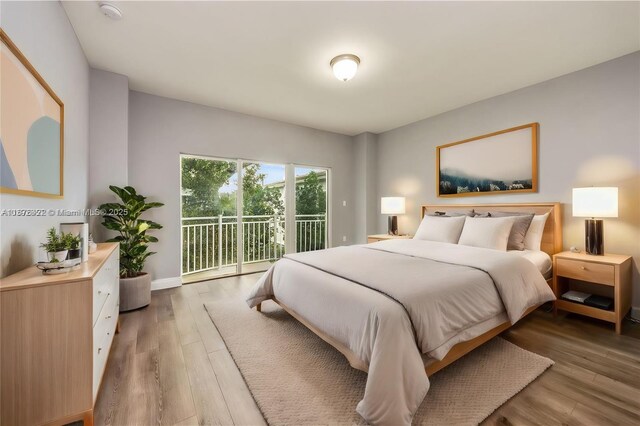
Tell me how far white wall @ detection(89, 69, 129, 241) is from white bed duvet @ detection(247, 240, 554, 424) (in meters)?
2.05

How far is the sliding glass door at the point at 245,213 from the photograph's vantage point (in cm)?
418

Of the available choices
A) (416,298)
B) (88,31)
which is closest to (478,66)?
(416,298)

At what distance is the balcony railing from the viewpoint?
432 cm

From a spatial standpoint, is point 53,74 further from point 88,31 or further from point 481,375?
point 481,375

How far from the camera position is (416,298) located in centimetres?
160

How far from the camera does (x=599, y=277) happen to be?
2.45 m

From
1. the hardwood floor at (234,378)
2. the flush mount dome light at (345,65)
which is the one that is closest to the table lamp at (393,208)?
the hardwood floor at (234,378)

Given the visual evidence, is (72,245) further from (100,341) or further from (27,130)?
(27,130)

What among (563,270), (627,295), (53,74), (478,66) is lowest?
(627,295)

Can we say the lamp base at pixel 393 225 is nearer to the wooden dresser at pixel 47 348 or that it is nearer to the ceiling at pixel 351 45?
the ceiling at pixel 351 45

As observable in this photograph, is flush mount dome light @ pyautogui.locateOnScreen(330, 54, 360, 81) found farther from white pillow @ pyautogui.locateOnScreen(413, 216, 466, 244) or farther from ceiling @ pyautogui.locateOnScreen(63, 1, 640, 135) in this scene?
white pillow @ pyautogui.locateOnScreen(413, 216, 466, 244)

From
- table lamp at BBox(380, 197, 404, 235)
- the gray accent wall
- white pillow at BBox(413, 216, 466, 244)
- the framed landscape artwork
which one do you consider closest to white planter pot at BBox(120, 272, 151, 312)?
white pillow at BBox(413, 216, 466, 244)

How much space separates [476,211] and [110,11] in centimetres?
442

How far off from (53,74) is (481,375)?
11.7ft
